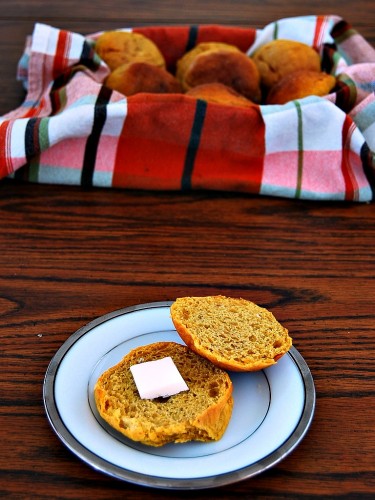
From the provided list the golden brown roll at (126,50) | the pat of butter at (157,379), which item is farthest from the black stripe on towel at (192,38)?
the pat of butter at (157,379)

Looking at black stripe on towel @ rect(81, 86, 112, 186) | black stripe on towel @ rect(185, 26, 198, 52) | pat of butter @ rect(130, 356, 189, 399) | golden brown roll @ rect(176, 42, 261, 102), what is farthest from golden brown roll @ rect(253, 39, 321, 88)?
pat of butter @ rect(130, 356, 189, 399)

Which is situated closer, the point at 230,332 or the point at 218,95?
the point at 230,332

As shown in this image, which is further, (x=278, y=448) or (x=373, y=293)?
(x=373, y=293)

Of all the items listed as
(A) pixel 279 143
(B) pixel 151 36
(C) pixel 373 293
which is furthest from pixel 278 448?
(B) pixel 151 36

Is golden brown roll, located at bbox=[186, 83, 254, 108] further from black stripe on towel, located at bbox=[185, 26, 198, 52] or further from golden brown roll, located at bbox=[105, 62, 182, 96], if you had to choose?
black stripe on towel, located at bbox=[185, 26, 198, 52]

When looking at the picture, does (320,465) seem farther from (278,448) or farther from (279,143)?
(279,143)

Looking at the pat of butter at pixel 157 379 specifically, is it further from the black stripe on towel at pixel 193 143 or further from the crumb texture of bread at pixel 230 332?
the black stripe on towel at pixel 193 143

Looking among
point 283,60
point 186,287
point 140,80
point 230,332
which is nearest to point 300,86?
point 283,60

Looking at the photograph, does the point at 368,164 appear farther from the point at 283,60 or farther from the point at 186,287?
the point at 186,287
